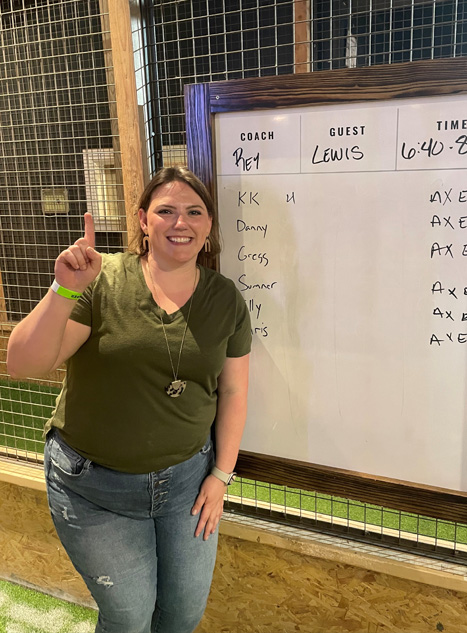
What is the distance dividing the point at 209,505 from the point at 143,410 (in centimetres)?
33

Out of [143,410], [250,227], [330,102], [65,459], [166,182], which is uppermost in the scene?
[330,102]

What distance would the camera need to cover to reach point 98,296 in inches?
47.2

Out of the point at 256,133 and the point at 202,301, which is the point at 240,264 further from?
the point at 256,133

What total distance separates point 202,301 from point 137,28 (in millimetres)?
866

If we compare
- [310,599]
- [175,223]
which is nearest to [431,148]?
[175,223]

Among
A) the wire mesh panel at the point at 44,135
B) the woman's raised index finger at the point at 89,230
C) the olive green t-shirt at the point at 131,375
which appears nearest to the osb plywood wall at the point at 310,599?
the olive green t-shirt at the point at 131,375

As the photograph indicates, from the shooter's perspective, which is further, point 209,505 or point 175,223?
point 209,505

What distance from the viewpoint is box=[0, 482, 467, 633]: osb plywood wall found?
4.92 feet

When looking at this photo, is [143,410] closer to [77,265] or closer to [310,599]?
[77,265]

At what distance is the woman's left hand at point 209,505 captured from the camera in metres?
1.33

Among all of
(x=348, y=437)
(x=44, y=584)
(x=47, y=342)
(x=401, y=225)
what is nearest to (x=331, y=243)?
(x=401, y=225)

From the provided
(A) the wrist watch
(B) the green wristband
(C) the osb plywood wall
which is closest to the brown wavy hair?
(B) the green wristband

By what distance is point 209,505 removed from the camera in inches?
53.1

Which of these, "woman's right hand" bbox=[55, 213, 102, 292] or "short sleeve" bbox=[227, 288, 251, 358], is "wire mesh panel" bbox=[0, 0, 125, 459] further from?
"woman's right hand" bbox=[55, 213, 102, 292]
